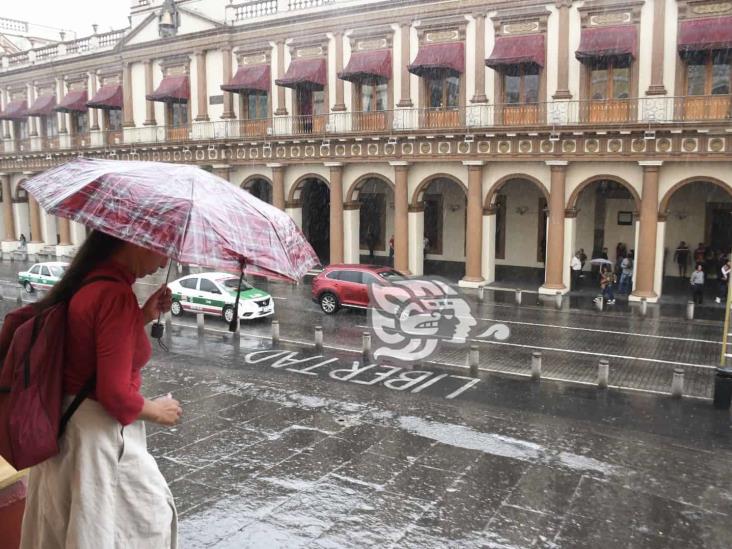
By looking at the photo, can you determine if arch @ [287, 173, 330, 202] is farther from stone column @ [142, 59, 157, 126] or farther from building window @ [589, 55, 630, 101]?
building window @ [589, 55, 630, 101]

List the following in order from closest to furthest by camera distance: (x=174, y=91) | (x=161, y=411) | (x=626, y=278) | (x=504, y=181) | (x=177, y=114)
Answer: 1. (x=161, y=411)
2. (x=626, y=278)
3. (x=504, y=181)
4. (x=174, y=91)
5. (x=177, y=114)

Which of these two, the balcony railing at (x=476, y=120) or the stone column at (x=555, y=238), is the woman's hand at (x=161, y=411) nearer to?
the balcony railing at (x=476, y=120)

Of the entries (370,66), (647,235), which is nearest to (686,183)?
(647,235)

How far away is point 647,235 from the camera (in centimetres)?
2431

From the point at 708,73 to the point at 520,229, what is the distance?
415 inches

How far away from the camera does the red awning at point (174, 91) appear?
34750 millimetres

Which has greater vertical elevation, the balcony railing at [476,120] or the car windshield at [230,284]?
the balcony railing at [476,120]

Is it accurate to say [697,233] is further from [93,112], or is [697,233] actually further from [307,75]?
[93,112]

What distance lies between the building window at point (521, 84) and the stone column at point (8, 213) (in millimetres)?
34154

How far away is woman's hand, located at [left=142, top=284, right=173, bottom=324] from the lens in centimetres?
419

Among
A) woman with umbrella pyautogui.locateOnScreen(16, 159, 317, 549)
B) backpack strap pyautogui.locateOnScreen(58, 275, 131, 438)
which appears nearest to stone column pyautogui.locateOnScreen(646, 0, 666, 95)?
woman with umbrella pyautogui.locateOnScreen(16, 159, 317, 549)

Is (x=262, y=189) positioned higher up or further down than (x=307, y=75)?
further down

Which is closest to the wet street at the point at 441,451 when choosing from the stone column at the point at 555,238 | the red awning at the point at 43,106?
the stone column at the point at 555,238

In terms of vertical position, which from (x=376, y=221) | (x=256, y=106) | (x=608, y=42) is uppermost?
(x=608, y=42)
